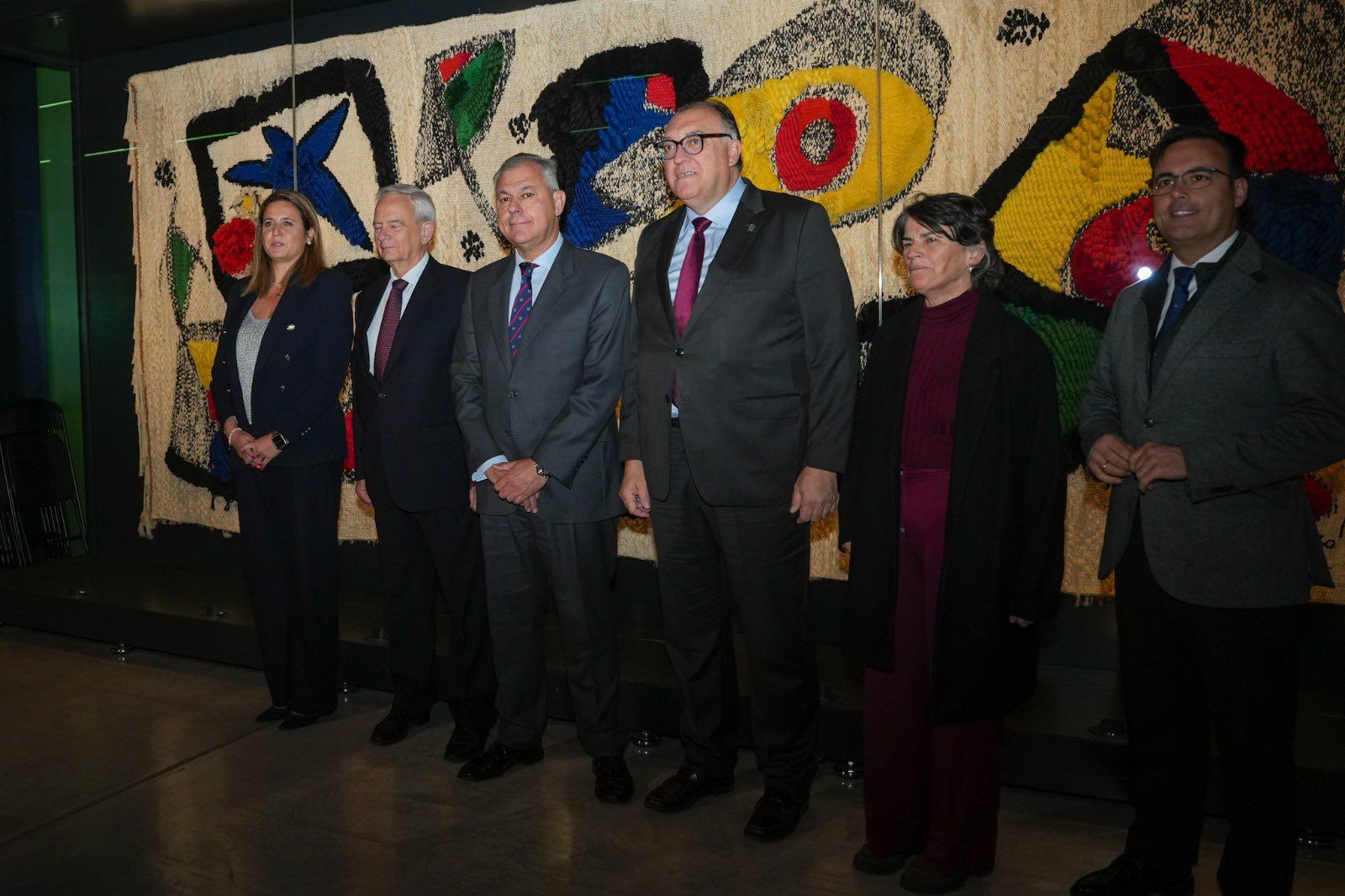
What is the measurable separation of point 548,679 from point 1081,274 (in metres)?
2.07

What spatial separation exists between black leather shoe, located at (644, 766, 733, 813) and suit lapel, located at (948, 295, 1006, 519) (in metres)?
1.06

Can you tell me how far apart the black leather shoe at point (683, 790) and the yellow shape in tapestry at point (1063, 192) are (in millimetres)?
1743

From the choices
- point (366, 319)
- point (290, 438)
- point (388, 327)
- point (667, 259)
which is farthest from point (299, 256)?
point (667, 259)

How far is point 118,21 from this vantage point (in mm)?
4422

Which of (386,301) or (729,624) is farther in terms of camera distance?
(386,301)

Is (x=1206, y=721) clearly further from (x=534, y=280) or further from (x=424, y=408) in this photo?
(x=424, y=408)

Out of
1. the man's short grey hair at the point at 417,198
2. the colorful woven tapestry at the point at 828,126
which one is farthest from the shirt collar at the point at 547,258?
the colorful woven tapestry at the point at 828,126

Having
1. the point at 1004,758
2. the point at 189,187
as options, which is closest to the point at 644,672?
the point at 1004,758

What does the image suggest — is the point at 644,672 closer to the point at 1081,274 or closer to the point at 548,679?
the point at 548,679

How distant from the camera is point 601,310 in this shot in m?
2.80

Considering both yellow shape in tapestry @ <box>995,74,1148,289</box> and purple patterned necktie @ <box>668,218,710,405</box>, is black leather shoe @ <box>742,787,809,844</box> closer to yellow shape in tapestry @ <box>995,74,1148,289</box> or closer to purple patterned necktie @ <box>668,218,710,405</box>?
purple patterned necktie @ <box>668,218,710,405</box>

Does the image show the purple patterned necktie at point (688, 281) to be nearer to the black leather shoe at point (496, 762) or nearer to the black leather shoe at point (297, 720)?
the black leather shoe at point (496, 762)

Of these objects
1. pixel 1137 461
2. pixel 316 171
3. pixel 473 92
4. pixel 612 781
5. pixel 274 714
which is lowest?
pixel 274 714

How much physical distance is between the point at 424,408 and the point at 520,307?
0.47 meters
